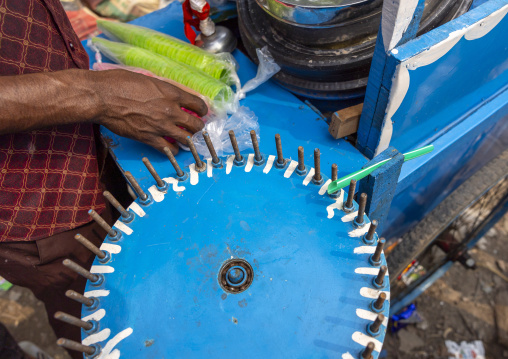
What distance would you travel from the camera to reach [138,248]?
1.22 meters

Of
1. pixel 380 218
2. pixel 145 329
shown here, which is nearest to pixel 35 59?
pixel 145 329

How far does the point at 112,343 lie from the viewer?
105 centimetres

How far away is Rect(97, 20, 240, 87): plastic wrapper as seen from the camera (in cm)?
177

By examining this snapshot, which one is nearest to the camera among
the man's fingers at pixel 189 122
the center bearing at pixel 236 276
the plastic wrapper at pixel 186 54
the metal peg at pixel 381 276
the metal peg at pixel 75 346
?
the metal peg at pixel 75 346

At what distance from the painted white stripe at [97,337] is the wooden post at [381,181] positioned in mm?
988

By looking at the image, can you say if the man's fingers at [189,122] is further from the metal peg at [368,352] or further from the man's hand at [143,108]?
the metal peg at [368,352]

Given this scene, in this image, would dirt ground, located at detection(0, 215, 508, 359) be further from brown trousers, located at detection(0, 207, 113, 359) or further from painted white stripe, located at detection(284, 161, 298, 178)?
painted white stripe, located at detection(284, 161, 298, 178)

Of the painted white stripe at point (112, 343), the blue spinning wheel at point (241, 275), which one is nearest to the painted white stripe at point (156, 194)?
the blue spinning wheel at point (241, 275)

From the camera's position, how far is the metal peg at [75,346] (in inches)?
34.3

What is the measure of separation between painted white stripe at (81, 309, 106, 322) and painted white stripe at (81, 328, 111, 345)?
4cm

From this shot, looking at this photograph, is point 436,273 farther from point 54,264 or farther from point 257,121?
point 54,264

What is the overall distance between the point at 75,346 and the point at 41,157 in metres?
0.84

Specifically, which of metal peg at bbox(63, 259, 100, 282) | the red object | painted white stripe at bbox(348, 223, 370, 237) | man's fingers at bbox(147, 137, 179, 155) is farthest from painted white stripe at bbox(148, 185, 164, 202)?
the red object

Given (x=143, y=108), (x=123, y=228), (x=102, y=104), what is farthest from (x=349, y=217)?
(x=102, y=104)
